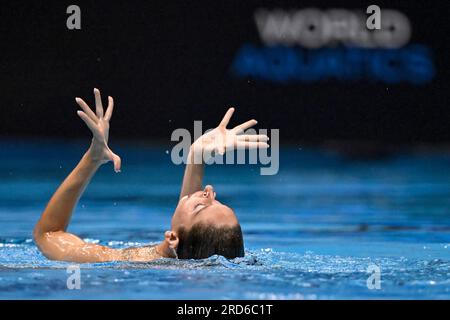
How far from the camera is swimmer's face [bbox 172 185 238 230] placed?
4523 mm

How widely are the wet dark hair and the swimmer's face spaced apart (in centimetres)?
2

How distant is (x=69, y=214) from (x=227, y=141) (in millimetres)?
876

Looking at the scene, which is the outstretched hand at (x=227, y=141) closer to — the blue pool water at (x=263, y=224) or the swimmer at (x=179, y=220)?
the swimmer at (x=179, y=220)

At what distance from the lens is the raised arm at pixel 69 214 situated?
4.84 meters

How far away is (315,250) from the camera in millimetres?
5840

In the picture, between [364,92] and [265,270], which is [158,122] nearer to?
[364,92]

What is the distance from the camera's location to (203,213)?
4.54 metres
